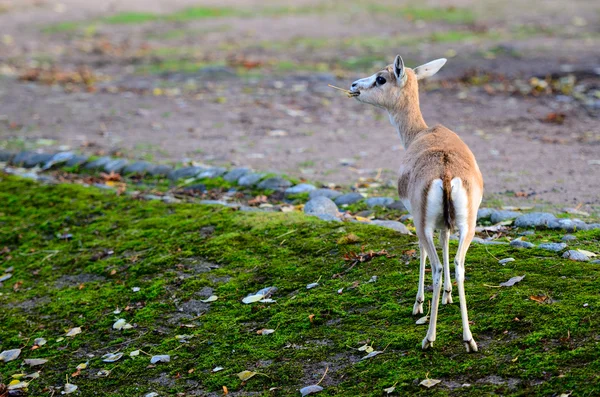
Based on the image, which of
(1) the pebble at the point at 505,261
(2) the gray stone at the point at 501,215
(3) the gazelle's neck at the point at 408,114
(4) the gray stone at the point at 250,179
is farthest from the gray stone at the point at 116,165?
(1) the pebble at the point at 505,261

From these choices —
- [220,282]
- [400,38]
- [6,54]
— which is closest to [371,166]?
[220,282]

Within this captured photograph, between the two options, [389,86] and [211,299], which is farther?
[211,299]

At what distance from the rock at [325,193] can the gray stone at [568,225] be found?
2327 mm

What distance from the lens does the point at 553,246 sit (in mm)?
5691

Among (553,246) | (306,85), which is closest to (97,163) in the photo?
(306,85)

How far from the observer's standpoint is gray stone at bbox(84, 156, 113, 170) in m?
9.57

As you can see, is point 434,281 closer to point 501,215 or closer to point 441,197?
point 441,197

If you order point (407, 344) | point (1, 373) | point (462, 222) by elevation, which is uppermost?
point (462, 222)

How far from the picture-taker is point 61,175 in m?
9.52

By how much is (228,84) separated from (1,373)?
31.0 ft

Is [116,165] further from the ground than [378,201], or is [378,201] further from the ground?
[116,165]

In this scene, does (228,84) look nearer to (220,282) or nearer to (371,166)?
(371,166)

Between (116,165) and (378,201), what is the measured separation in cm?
377

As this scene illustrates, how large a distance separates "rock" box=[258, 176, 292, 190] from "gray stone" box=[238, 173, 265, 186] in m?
0.08
